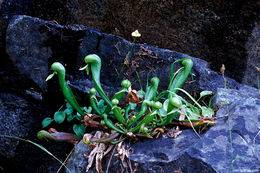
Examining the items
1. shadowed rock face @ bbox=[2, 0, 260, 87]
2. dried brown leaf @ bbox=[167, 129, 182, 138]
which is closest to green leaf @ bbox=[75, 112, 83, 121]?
dried brown leaf @ bbox=[167, 129, 182, 138]

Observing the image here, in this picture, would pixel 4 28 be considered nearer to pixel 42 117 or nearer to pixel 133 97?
pixel 42 117

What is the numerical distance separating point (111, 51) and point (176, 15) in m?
0.56

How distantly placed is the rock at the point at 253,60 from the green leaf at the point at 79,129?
120 centimetres

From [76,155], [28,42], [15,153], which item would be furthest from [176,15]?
[15,153]

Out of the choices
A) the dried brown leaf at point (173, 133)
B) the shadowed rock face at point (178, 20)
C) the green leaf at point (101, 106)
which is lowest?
the dried brown leaf at point (173, 133)

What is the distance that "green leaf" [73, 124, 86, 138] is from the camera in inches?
54.8

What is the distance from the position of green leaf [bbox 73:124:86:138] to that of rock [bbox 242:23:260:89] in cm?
120

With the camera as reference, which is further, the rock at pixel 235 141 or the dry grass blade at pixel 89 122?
the dry grass blade at pixel 89 122

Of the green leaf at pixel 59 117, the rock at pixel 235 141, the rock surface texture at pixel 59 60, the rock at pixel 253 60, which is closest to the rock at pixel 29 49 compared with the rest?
the rock surface texture at pixel 59 60

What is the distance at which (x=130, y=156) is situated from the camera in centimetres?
116

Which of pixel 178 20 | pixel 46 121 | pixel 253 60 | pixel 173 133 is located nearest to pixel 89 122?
pixel 46 121

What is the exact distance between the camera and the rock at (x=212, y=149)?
98 cm

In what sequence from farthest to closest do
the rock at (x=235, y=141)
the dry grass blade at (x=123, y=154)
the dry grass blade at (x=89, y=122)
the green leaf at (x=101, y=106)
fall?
the green leaf at (x=101, y=106)
the dry grass blade at (x=89, y=122)
the dry grass blade at (x=123, y=154)
the rock at (x=235, y=141)

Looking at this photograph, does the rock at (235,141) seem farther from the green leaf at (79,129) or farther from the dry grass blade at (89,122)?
the green leaf at (79,129)
